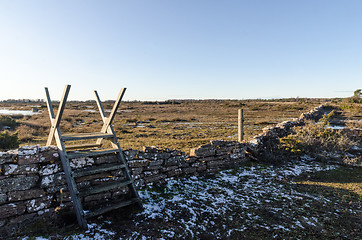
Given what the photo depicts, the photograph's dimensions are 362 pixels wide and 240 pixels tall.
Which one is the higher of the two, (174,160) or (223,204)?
(174,160)

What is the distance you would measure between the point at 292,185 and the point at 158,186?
4127 millimetres

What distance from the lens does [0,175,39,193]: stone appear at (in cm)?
348

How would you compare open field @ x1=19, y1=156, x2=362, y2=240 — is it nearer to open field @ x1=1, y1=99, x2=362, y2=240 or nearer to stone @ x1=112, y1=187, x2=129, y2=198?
open field @ x1=1, y1=99, x2=362, y2=240

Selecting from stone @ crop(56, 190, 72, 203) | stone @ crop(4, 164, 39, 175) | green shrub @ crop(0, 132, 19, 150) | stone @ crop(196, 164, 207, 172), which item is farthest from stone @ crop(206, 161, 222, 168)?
green shrub @ crop(0, 132, 19, 150)

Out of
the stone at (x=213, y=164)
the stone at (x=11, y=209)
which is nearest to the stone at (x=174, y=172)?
the stone at (x=213, y=164)

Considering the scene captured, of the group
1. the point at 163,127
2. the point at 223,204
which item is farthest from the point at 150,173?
the point at 163,127

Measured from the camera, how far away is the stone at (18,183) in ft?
11.4

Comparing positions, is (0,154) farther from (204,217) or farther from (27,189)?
(204,217)

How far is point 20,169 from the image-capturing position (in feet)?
12.0

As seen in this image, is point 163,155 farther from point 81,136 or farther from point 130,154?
point 81,136

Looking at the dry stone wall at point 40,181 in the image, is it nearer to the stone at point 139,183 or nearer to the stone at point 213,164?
the stone at point 139,183

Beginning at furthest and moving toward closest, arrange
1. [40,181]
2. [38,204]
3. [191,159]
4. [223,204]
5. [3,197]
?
[191,159] < [223,204] < [40,181] < [38,204] < [3,197]

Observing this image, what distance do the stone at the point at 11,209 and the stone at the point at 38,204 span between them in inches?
3.4

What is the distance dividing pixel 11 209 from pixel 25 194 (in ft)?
0.93
